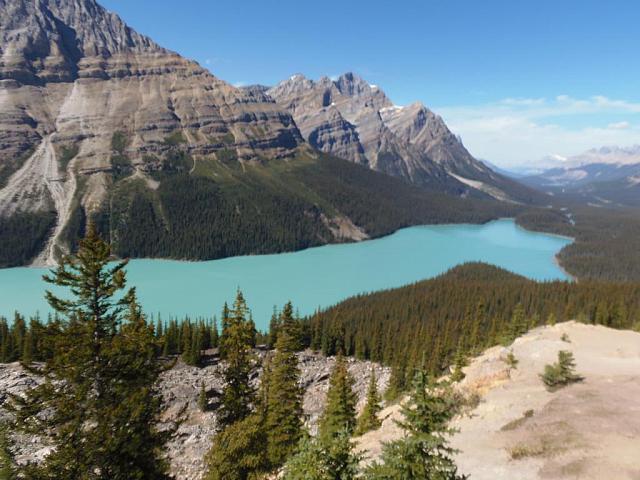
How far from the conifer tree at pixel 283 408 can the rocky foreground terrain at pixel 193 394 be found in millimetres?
8627

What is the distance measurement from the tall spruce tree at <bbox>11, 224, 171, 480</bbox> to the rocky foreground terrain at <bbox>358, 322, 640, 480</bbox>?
843cm

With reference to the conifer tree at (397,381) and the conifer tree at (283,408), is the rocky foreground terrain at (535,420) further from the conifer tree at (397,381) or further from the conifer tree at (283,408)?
the conifer tree at (283,408)

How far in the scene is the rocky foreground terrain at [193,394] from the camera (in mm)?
40156

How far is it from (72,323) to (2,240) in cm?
20996

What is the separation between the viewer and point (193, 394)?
177 ft

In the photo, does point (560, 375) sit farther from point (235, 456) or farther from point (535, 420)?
point (235, 456)

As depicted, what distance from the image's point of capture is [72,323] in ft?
44.6

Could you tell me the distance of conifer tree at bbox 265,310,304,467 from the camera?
30625mm

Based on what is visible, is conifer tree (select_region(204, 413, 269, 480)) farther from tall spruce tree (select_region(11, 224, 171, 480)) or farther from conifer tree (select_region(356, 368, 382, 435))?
conifer tree (select_region(356, 368, 382, 435))

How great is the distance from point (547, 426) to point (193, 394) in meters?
44.5

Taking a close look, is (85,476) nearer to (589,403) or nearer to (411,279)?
(589,403)

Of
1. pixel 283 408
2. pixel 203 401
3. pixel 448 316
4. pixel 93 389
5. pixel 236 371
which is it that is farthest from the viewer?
pixel 448 316

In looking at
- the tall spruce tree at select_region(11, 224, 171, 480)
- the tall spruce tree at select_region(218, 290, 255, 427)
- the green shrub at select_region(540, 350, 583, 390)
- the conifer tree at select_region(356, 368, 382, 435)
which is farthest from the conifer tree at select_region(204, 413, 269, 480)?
the green shrub at select_region(540, 350, 583, 390)

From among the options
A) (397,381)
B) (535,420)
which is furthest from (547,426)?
(397,381)
